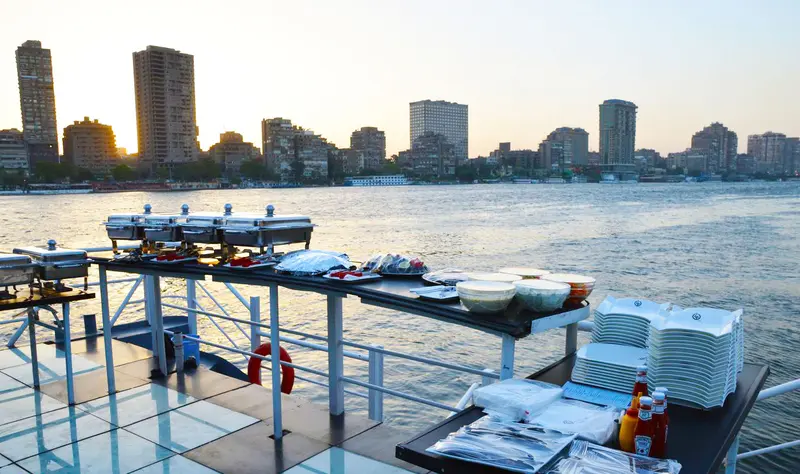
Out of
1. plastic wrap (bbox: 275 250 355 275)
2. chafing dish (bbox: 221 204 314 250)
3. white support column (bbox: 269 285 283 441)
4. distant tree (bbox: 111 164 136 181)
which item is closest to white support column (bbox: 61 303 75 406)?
chafing dish (bbox: 221 204 314 250)

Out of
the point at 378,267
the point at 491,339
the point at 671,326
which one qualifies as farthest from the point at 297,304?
the point at 671,326

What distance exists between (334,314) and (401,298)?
1.69 meters

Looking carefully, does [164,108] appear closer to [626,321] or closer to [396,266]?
[396,266]

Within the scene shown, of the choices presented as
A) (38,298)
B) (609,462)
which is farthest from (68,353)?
(609,462)

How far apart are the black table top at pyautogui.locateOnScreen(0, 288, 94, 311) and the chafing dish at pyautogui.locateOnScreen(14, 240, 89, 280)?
0.18m

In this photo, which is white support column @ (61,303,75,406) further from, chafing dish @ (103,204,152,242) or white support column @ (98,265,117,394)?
chafing dish @ (103,204,152,242)

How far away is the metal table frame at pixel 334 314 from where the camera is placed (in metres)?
2.94

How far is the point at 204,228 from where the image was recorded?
5.43 meters

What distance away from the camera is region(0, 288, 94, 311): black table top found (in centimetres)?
541

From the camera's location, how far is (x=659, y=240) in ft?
146

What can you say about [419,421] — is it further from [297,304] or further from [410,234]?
[410,234]

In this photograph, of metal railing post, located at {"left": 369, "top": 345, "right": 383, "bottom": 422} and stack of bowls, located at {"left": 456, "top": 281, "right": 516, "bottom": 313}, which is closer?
stack of bowls, located at {"left": 456, "top": 281, "right": 516, "bottom": 313}

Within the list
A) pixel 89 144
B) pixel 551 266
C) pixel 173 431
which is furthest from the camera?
pixel 89 144

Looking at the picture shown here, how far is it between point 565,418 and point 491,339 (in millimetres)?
17892
